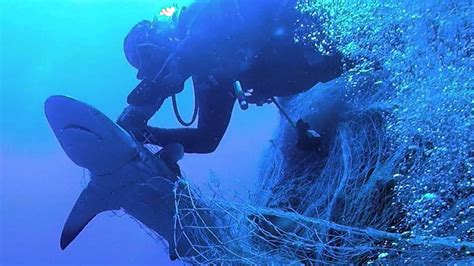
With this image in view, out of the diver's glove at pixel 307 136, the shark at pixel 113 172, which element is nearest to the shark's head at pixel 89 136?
the shark at pixel 113 172

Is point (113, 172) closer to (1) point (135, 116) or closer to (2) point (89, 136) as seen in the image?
(2) point (89, 136)

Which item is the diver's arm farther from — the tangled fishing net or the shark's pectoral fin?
the tangled fishing net

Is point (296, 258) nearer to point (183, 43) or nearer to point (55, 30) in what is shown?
point (183, 43)

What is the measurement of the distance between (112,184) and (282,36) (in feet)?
5.65

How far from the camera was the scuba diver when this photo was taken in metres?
3.31

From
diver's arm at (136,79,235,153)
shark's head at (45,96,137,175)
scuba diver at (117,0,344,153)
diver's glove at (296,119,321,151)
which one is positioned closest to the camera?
shark's head at (45,96,137,175)

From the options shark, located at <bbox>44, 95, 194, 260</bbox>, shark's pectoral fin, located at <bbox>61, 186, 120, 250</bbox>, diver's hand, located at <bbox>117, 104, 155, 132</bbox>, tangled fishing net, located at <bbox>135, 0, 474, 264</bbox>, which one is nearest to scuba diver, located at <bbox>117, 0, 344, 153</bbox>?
diver's hand, located at <bbox>117, 104, 155, 132</bbox>

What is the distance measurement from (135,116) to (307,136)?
1.50m

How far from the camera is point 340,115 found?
395 cm

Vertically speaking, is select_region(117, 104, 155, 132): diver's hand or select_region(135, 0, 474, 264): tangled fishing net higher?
select_region(117, 104, 155, 132): diver's hand

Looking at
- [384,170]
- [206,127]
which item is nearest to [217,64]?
[206,127]

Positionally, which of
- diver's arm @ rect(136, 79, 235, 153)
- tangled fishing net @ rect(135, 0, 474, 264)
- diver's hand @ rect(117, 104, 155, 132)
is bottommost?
tangled fishing net @ rect(135, 0, 474, 264)

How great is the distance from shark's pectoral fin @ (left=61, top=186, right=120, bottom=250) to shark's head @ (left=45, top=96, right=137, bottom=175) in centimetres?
30

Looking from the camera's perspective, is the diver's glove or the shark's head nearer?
the shark's head
